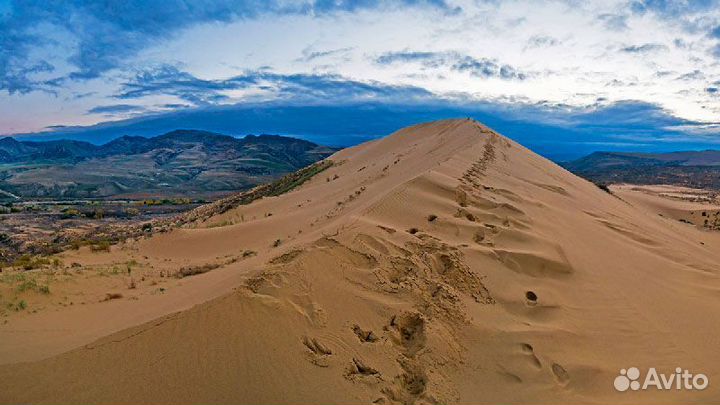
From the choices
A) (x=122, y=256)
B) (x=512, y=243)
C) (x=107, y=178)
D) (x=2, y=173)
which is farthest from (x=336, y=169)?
(x=2, y=173)

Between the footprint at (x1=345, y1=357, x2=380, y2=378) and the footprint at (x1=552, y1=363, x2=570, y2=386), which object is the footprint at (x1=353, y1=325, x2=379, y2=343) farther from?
the footprint at (x1=552, y1=363, x2=570, y2=386)

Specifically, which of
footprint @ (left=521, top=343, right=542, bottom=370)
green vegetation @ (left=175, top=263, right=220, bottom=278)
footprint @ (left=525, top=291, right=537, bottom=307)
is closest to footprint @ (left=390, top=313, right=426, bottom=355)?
footprint @ (left=521, top=343, right=542, bottom=370)

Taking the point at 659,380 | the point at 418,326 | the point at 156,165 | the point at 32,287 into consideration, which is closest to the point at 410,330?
the point at 418,326

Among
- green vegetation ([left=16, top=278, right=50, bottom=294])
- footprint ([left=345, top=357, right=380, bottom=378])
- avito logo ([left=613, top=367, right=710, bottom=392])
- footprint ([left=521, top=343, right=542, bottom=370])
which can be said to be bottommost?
avito logo ([left=613, top=367, right=710, bottom=392])

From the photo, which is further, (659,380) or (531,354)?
(531,354)

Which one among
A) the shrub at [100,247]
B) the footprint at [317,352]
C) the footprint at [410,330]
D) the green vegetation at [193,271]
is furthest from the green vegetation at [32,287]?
the shrub at [100,247]

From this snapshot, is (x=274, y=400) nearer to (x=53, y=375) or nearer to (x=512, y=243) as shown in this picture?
(x=53, y=375)

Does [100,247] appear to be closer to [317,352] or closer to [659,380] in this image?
[317,352]
